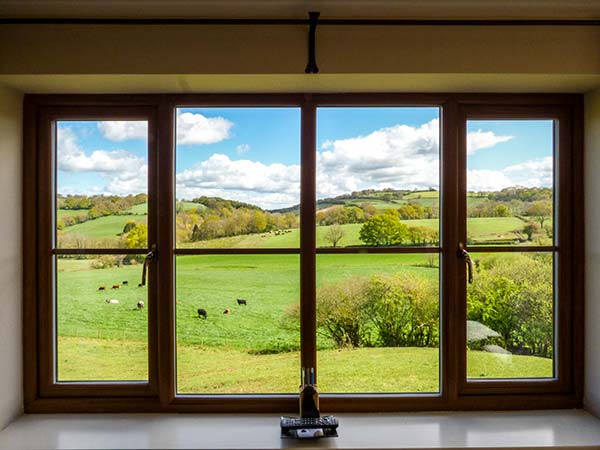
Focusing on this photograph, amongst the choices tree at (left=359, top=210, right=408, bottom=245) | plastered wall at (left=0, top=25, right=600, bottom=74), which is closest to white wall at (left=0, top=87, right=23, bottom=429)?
plastered wall at (left=0, top=25, right=600, bottom=74)

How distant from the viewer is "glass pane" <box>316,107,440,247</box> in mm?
2256

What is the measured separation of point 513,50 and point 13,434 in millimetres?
2545

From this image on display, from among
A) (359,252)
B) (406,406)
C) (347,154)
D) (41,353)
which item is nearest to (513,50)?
(347,154)

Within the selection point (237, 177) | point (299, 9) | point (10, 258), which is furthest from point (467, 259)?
point (10, 258)

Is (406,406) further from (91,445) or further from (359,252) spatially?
(91,445)

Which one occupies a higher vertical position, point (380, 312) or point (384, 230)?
point (384, 230)

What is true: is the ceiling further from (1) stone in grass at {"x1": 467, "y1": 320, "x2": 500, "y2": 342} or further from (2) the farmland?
(1) stone in grass at {"x1": 467, "y1": 320, "x2": 500, "y2": 342}

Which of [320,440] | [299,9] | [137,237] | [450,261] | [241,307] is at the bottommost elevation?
[320,440]

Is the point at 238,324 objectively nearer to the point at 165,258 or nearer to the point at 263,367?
the point at 263,367

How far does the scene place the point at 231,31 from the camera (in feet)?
6.49

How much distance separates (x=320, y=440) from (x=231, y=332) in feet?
2.05

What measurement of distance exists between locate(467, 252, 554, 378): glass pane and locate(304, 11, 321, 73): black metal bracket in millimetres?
1129

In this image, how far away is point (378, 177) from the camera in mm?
2275

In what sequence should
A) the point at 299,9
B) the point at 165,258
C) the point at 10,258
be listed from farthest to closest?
the point at 165,258 < the point at 10,258 < the point at 299,9
